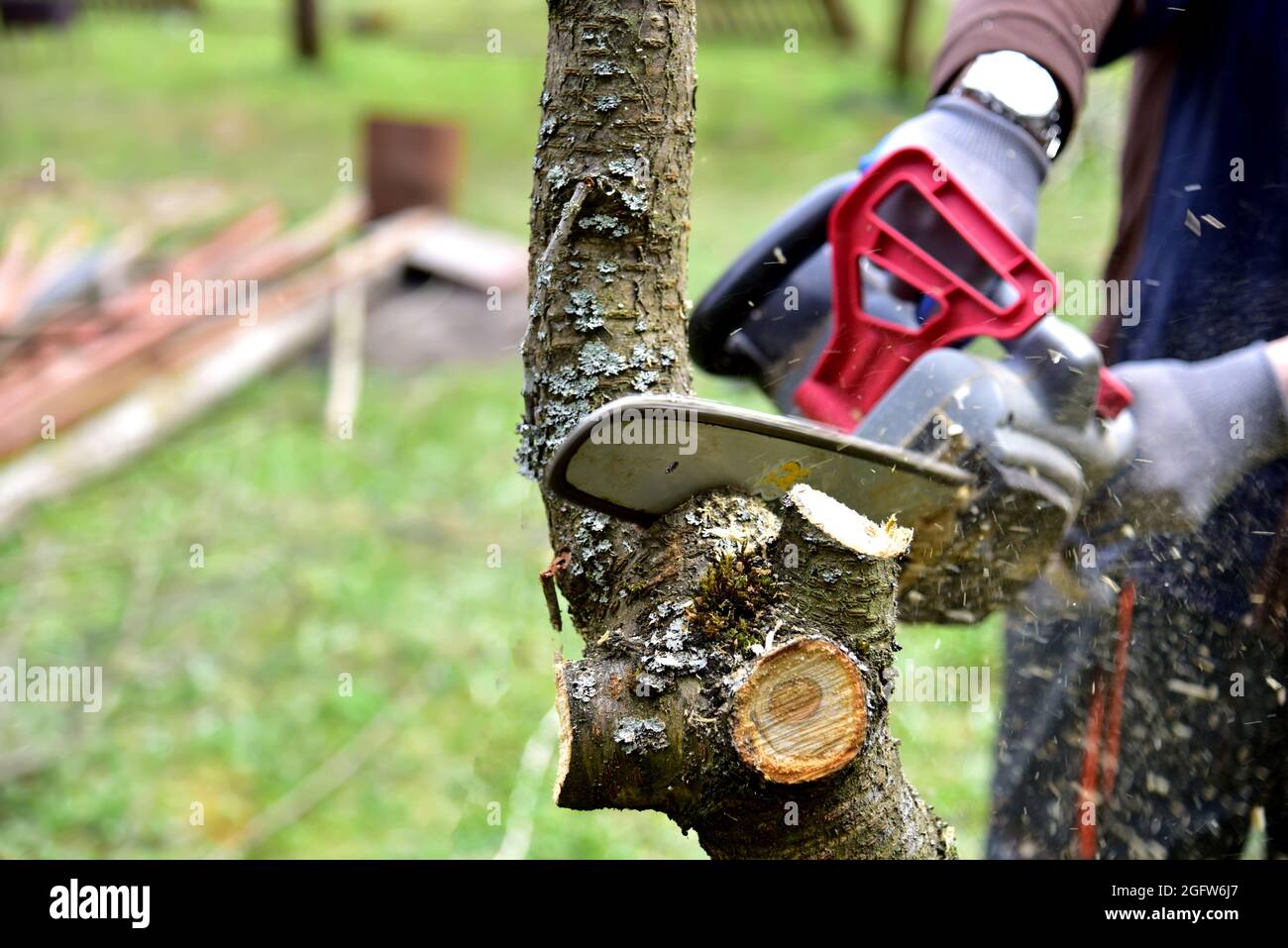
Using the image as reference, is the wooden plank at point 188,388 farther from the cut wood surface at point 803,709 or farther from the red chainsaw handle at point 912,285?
the cut wood surface at point 803,709

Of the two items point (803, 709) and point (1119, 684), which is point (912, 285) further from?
point (1119, 684)

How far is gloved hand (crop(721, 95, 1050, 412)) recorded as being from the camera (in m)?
1.46

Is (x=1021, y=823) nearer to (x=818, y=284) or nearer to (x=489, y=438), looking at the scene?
(x=818, y=284)

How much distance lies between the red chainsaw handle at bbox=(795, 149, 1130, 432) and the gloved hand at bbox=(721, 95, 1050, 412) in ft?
0.09

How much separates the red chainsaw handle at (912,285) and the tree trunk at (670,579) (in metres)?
0.27

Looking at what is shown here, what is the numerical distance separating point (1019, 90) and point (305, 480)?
3492 mm

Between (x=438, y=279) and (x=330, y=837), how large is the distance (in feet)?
12.1

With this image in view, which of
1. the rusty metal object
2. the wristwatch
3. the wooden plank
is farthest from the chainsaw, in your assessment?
the rusty metal object

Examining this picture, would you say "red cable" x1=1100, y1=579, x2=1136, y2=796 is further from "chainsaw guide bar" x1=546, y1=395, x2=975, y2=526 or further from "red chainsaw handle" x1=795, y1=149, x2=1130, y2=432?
"chainsaw guide bar" x1=546, y1=395, x2=975, y2=526

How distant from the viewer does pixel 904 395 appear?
133 centimetres

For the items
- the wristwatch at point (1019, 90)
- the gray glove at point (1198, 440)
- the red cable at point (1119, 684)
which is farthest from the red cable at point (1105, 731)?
the wristwatch at point (1019, 90)

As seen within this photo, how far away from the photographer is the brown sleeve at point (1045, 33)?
5.01ft

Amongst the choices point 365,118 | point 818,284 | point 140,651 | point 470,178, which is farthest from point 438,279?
point 818,284

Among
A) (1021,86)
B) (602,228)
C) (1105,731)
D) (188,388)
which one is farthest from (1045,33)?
(188,388)
